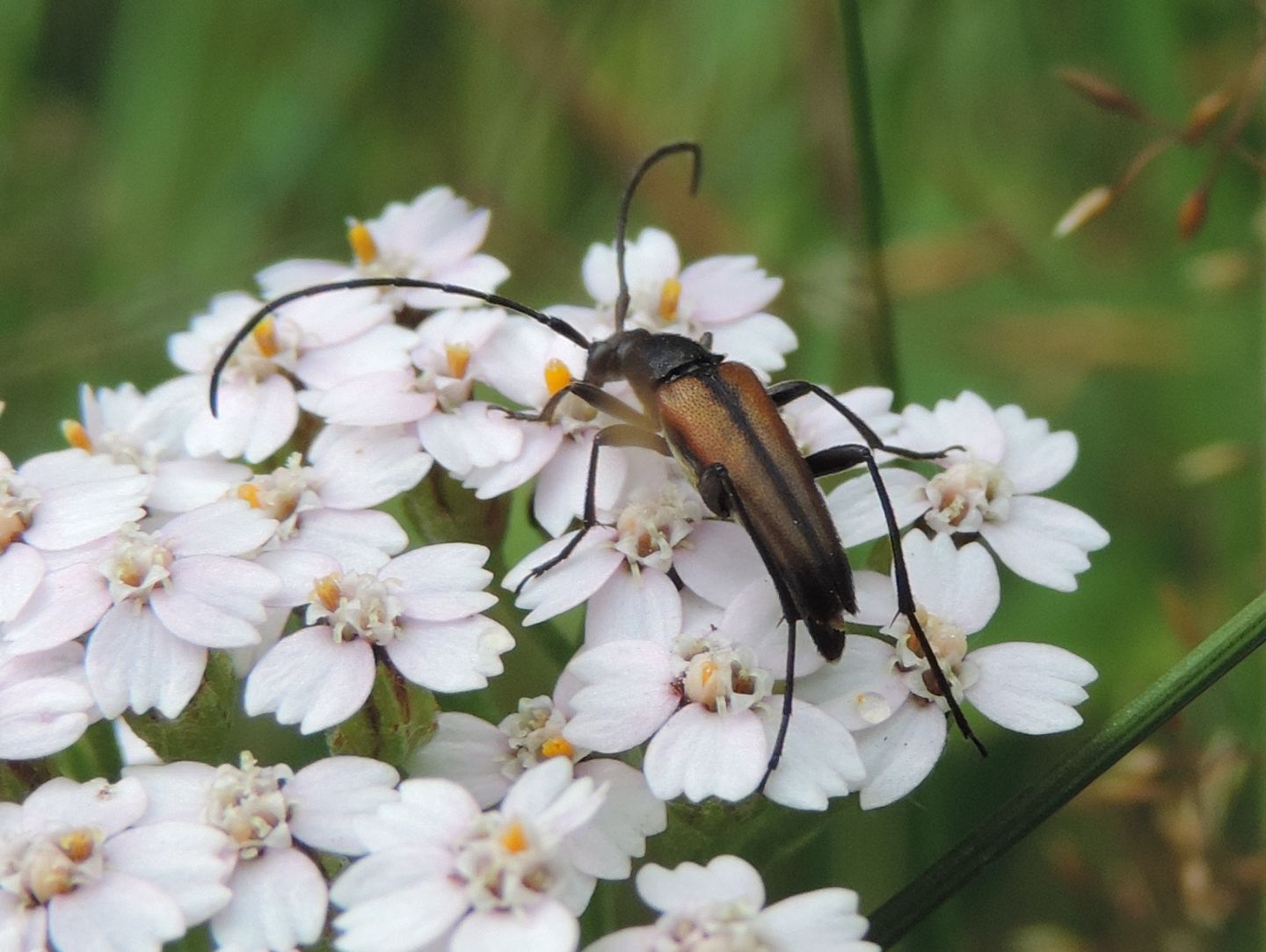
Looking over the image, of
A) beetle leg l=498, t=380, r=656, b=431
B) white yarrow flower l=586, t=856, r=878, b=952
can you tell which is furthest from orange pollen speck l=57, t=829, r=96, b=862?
beetle leg l=498, t=380, r=656, b=431

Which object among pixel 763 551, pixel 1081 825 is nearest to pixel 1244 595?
pixel 1081 825

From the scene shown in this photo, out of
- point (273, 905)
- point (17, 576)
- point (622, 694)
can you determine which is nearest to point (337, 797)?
point (273, 905)

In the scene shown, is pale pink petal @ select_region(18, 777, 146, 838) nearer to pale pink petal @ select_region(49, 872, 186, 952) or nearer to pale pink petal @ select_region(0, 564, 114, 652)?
pale pink petal @ select_region(49, 872, 186, 952)

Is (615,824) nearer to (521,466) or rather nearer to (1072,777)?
(1072,777)

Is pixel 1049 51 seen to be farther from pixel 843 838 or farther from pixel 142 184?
pixel 142 184

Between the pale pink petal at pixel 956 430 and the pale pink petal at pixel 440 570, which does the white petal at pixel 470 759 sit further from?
the pale pink petal at pixel 956 430

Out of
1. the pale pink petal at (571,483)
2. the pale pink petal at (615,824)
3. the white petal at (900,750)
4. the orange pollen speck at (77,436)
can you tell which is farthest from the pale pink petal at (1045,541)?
the orange pollen speck at (77,436)
